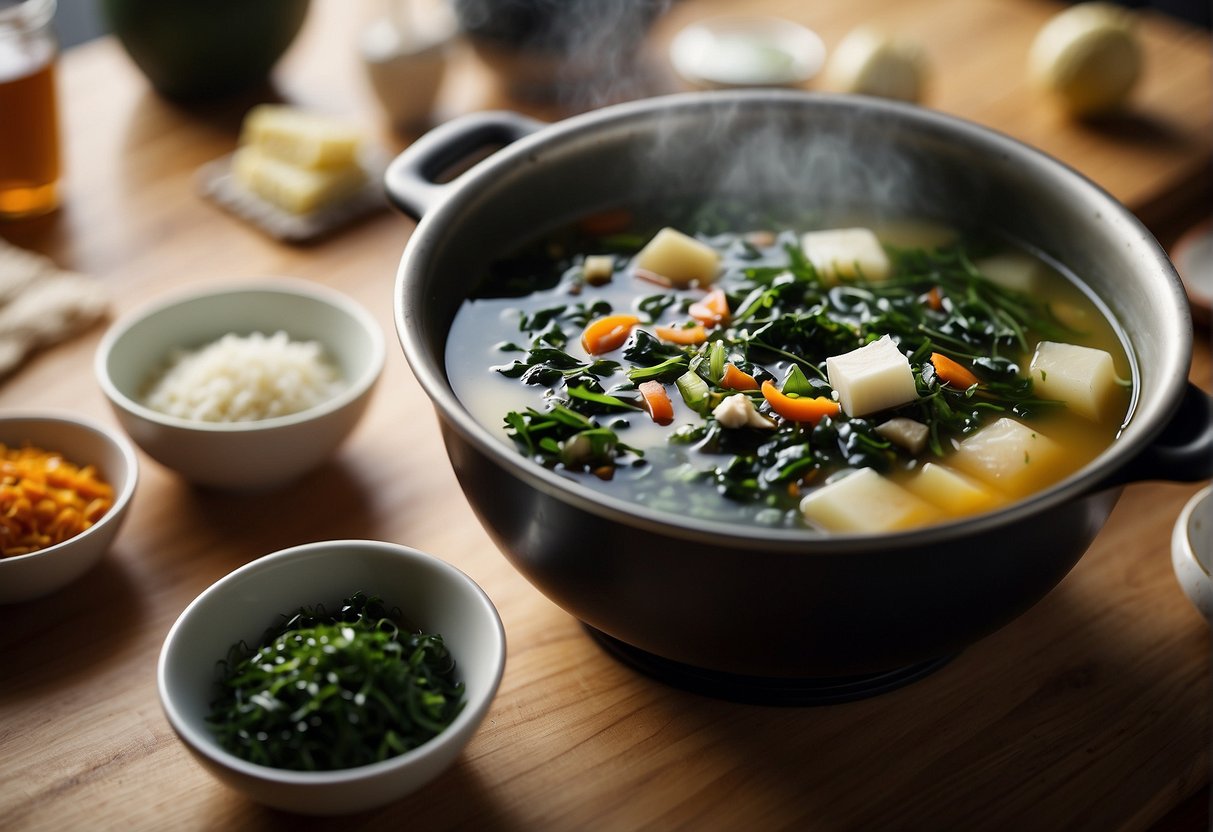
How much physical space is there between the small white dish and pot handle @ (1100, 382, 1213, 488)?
1.94m

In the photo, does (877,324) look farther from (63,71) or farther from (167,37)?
(63,71)

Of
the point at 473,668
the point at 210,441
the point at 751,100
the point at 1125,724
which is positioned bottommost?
the point at 1125,724

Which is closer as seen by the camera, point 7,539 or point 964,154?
point 7,539

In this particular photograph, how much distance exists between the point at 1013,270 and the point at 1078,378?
0.36 m

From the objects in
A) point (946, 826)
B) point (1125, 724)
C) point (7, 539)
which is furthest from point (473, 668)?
point (1125, 724)

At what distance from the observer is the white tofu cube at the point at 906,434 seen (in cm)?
173

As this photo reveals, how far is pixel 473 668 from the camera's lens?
1.59 m

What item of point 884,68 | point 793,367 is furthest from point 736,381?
point 884,68

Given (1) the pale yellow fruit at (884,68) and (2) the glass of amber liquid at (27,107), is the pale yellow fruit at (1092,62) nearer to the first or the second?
(1) the pale yellow fruit at (884,68)

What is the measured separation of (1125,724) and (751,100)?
4.04ft

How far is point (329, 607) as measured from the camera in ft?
5.64

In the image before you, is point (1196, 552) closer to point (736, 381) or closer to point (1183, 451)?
point (1183, 451)

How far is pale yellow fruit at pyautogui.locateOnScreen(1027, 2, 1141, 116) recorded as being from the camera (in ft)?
10.1

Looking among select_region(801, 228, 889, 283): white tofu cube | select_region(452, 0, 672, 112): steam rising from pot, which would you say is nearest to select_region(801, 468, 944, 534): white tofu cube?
select_region(801, 228, 889, 283): white tofu cube
